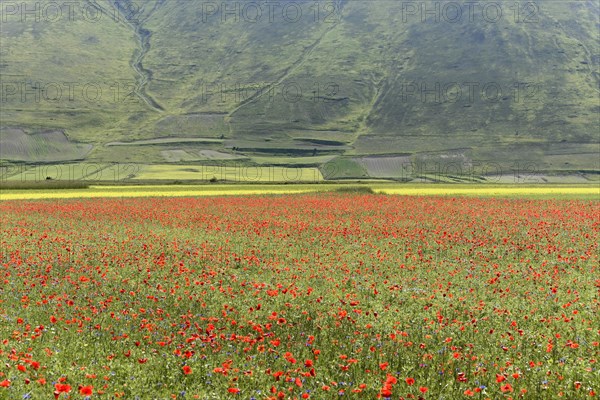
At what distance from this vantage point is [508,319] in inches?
452

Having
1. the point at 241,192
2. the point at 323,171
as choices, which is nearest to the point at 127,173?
the point at 323,171

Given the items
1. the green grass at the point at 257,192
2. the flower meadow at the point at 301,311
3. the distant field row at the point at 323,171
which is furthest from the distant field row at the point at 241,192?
the distant field row at the point at 323,171

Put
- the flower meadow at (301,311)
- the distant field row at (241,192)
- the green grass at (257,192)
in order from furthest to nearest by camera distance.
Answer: the distant field row at (241,192)
the green grass at (257,192)
the flower meadow at (301,311)

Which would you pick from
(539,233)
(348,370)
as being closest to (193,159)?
(539,233)

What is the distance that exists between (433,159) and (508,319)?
18120cm

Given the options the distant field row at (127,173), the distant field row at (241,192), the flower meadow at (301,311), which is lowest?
the flower meadow at (301,311)

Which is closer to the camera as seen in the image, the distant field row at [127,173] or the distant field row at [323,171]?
the distant field row at [127,173]

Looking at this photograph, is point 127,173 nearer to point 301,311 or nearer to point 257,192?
point 257,192

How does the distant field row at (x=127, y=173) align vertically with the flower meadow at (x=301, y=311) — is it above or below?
above

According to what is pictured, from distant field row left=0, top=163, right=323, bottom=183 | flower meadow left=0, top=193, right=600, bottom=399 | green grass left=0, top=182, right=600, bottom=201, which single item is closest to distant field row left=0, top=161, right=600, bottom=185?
distant field row left=0, top=163, right=323, bottom=183

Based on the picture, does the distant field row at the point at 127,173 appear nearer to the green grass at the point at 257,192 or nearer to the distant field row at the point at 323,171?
the distant field row at the point at 323,171

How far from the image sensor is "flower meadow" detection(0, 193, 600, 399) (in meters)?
7.82

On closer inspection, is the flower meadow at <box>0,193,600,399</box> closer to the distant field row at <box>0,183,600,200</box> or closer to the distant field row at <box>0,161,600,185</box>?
the distant field row at <box>0,183,600,200</box>

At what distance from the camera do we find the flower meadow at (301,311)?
25.7 ft
